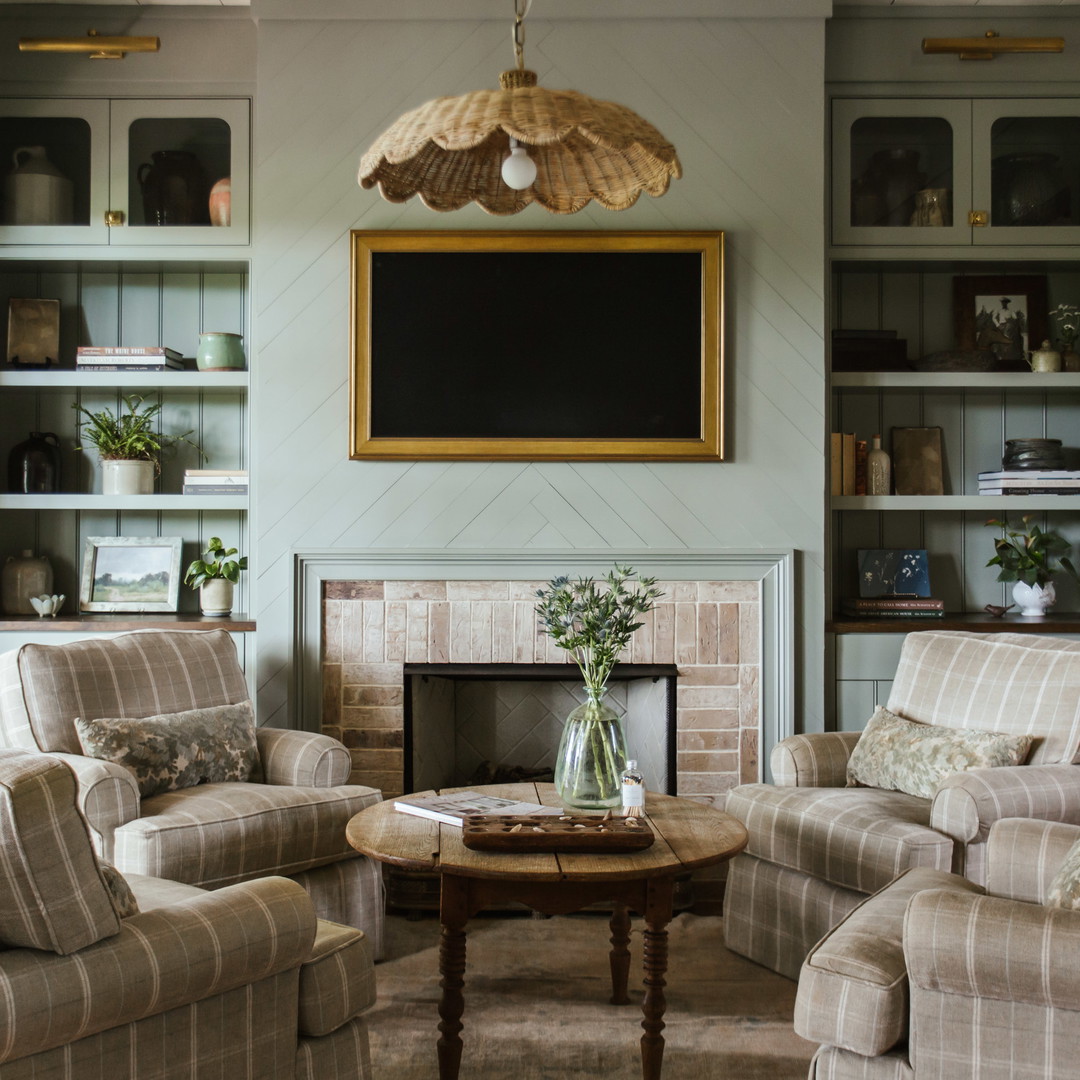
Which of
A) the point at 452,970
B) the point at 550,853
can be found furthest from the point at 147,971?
the point at 550,853

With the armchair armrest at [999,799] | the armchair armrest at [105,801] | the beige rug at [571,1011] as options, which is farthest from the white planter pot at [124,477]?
the armchair armrest at [999,799]

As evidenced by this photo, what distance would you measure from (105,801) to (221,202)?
2150 mm

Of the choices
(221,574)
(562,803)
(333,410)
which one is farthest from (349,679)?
(562,803)

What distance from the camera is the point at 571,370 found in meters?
3.64

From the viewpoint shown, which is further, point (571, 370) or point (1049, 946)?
point (571, 370)

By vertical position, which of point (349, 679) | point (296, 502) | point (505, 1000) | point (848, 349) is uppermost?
point (848, 349)

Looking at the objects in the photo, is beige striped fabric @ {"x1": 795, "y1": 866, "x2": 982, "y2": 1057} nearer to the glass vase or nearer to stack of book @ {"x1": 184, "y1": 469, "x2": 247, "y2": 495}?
the glass vase

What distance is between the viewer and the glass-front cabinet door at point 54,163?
147 inches

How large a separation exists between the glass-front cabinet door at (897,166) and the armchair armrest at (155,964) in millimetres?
2991

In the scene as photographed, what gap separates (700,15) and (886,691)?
7.70 ft

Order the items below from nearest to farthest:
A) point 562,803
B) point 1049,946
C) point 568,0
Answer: point 1049,946 < point 562,803 < point 568,0

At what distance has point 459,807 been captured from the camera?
2.53 metres

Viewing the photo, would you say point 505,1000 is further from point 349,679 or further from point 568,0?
point 568,0

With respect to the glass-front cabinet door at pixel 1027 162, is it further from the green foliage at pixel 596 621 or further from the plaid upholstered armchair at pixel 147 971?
the plaid upholstered armchair at pixel 147 971
